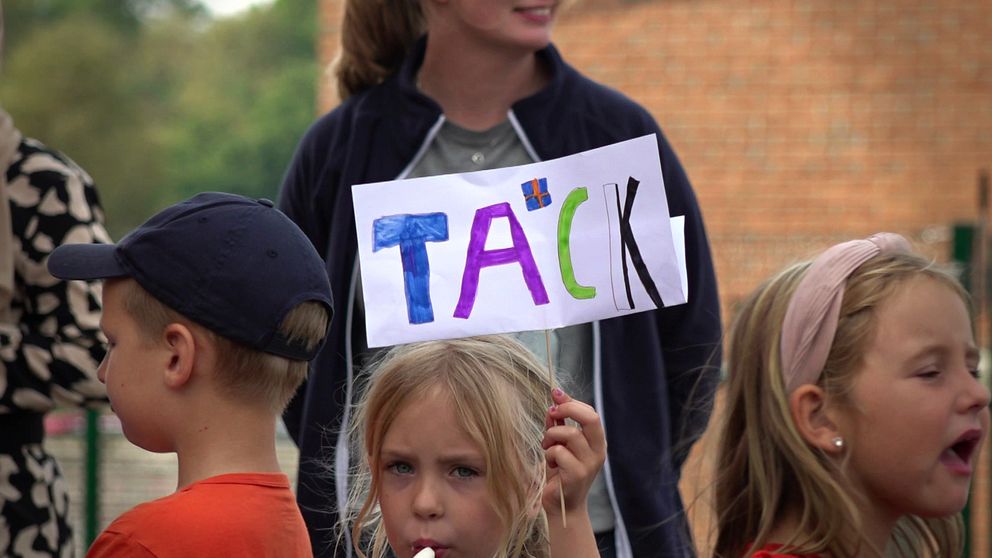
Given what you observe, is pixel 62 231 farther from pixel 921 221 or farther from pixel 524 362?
pixel 921 221

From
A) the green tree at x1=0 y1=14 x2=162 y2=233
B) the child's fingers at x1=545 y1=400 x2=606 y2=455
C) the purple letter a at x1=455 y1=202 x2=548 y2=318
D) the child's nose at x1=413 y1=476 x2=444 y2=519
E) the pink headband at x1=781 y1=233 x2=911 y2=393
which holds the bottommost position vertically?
the child's nose at x1=413 y1=476 x2=444 y2=519

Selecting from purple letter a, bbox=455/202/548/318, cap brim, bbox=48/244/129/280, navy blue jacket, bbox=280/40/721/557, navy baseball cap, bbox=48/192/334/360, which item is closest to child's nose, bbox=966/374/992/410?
navy blue jacket, bbox=280/40/721/557

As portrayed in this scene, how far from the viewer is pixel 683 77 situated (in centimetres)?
919

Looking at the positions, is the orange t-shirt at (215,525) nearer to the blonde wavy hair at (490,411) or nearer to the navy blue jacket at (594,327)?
the blonde wavy hair at (490,411)

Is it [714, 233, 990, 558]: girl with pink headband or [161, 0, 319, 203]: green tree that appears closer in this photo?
[714, 233, 990, 558]: girl with pink headband

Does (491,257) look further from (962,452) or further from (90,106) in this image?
(90,106)

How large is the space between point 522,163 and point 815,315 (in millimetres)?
783

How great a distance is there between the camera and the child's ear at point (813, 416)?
2.58 meters

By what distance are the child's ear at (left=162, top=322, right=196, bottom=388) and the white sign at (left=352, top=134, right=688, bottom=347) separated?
0.98ft

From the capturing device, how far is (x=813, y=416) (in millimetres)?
2604

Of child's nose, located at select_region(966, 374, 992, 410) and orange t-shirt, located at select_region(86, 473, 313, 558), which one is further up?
child's nose, located at select_region(966, 374, 992, 410)

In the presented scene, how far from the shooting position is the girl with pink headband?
2.51 meters

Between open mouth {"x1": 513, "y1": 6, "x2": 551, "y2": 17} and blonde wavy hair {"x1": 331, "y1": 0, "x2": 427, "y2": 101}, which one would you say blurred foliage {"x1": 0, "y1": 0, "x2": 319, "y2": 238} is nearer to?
blonde wavy hair {"x1": 331, "y1": 0, "x2": 427, "y2": 101}

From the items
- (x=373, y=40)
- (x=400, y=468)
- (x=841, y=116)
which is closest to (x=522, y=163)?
(x=373, y=40)
